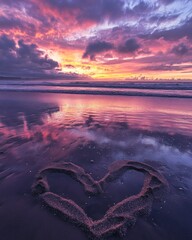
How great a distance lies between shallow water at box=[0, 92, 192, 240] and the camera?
2.38 m

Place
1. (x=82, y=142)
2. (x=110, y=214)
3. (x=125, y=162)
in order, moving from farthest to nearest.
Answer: (x=82, y=142) → (x=125, y=162) → (x=110, y=214)

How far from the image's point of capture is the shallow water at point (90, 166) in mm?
2383

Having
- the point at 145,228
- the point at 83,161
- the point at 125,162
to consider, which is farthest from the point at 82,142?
the point at 145,228

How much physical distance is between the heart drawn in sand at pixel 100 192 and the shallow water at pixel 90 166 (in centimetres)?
10

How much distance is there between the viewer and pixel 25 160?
4.23 meters

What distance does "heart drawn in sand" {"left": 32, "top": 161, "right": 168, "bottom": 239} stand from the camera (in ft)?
7.88

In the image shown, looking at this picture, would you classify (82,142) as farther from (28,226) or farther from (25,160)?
(28,226)

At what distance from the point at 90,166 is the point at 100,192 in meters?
0.98

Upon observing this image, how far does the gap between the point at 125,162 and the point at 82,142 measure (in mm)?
1841

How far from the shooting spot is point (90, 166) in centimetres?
399

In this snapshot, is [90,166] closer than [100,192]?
No

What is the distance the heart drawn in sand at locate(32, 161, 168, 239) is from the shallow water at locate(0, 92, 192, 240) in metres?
0.10

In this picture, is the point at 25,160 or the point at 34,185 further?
the point at 25,160

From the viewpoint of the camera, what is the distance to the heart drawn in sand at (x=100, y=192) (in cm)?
240
